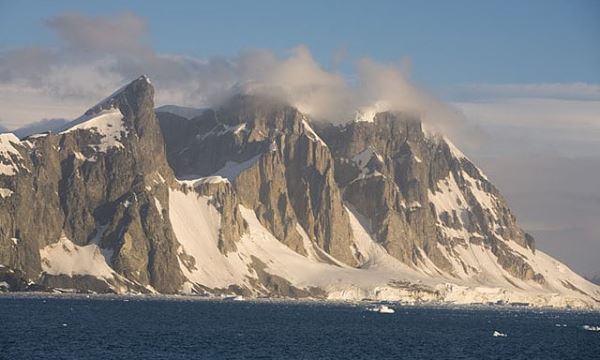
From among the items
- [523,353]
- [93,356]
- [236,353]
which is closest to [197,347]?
[236,353]

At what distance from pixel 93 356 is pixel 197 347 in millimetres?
22224

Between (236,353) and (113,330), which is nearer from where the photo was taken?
(236,353)

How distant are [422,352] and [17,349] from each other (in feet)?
186

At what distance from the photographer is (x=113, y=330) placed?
19962 cm

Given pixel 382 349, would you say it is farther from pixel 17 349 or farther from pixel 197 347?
pixel 17 349

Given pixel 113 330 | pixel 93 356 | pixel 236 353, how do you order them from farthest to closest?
pixel 113 330
pixel 236 353
pixel 93 356

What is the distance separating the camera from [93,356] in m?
150

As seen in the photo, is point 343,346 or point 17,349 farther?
point 343,346

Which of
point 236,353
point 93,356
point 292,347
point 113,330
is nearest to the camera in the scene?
point 93,356

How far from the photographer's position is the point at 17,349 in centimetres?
15375

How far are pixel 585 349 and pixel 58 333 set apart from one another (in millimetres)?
78577

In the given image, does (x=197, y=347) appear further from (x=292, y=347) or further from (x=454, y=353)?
(x=454, y=353)

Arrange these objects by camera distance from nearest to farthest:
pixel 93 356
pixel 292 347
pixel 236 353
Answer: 1. pixel 93 356
2. pixel 236 353
3. pixel 292 347

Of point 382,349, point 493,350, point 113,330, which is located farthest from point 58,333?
point 493,350
